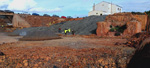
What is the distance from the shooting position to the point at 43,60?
533 cm

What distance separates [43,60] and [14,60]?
3.62 feet

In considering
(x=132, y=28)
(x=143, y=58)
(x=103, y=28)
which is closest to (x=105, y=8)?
(x=103, y=28)

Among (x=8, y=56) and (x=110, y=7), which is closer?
(x=8, y=56)

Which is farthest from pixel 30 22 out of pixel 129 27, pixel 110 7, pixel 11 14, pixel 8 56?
pixel 8 56

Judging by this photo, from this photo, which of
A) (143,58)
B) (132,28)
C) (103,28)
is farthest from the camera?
(103,28)

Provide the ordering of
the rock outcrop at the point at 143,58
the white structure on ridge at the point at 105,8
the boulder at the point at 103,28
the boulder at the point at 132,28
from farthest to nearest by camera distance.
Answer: the white structure on ridge at the point at 105,8 → the boulder at the point at 103,28 → the boulder at the point at 132,28 → the rock outcrop at the point at 143,58

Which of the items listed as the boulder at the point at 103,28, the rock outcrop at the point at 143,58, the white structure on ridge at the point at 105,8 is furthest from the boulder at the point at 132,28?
the white structure on ridge at the point at 105,8

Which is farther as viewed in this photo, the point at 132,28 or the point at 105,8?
the point at 105,8

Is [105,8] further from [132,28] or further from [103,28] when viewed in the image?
[132,28]

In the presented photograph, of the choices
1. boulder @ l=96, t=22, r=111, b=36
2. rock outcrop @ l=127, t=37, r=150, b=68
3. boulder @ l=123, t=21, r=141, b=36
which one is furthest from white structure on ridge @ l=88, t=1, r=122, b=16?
rock outcrop @ l=127, t=37, r=150, b=68

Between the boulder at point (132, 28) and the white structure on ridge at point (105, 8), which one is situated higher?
the white structure on ridge at point (105, 8)

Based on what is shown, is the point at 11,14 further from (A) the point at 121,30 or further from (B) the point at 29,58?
(B) the point at 29,58

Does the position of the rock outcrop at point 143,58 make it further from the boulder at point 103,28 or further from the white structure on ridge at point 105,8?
the white structure on ridge at point 105,8

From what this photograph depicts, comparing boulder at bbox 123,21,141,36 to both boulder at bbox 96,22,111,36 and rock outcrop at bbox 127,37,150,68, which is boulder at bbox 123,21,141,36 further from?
rock outcrop at bbox 127,37,150,68
